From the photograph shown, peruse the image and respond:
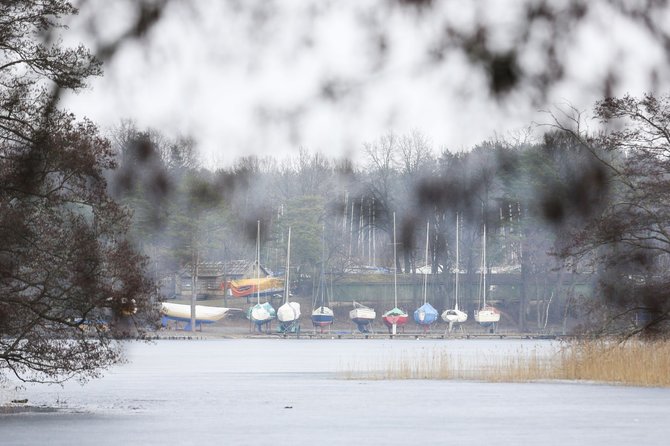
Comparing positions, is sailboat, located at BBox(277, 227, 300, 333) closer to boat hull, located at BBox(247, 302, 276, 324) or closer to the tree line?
boat hull, located at BBox(247, 302, 276, 324)

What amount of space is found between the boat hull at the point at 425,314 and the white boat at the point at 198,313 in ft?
54.5

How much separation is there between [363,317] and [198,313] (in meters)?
14.0

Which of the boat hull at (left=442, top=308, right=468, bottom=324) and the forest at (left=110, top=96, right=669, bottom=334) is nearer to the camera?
the forest at (left=110, top=96, right=669, bottom=334)

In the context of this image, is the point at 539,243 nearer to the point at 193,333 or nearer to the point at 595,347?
the point at 193,333

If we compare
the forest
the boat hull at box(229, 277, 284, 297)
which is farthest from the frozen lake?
the boat hull at box(229, 277, 284, 297)

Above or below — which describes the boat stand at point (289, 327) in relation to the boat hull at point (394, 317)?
below

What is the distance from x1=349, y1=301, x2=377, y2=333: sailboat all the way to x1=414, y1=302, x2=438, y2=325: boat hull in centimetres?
376

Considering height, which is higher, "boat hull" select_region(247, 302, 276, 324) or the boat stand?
"boat hull" select_region(247, 302, 276, 324)

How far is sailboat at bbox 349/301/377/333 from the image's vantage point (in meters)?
117

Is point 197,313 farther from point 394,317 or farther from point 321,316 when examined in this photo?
point 394,317

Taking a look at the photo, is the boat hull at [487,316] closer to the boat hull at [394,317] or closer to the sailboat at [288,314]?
the boat hull at [394,317]

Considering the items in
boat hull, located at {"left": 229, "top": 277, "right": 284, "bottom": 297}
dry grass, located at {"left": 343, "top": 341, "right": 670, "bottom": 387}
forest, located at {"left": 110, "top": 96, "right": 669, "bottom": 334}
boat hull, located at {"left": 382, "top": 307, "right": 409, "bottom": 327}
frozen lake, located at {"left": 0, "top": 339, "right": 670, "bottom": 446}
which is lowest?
frozen lake, located at {"left": 0, "top": 339, "right": 670, "bottom": 446}

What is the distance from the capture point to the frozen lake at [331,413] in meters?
24.9

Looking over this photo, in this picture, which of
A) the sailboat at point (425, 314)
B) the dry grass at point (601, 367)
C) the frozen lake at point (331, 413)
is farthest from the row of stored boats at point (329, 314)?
the dry grass at point (601, 367)
